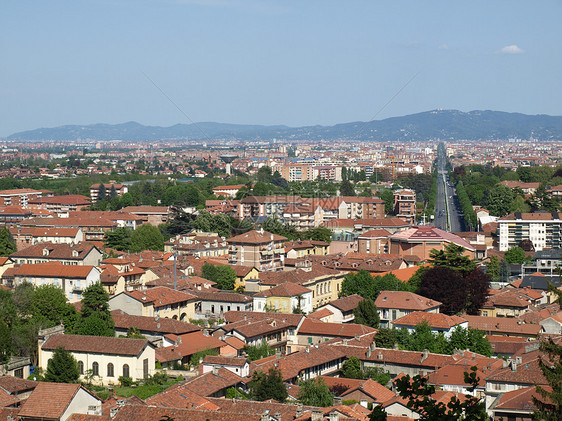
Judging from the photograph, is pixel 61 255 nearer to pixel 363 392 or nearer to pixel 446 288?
pixel 446 288

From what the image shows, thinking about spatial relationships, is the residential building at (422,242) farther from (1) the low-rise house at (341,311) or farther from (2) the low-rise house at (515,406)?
(2) the low-rise house at (515,406)

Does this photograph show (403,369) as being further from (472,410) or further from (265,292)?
(472,410)

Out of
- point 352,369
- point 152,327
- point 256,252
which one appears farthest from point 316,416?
point 256,252

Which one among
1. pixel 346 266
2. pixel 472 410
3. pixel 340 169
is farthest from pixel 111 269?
pixel 340 169

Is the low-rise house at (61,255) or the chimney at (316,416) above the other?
the chimney at (316,416)

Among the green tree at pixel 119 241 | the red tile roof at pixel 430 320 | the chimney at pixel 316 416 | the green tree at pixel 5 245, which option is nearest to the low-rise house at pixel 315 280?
the red tile roof at pixel 430 320

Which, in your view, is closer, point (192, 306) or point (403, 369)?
point (403, 369)
